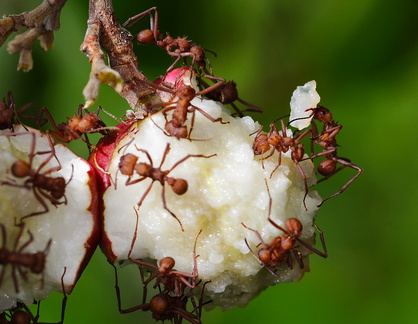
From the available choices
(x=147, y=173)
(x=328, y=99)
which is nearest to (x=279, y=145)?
(x=147, y=173)

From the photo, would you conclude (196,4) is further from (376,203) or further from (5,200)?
(5,200)

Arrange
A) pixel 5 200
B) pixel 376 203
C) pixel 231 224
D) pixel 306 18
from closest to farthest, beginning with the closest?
1. pixel 5 200
2. pixel 231 224
3. pixel 376 203
4. pixel 306 18

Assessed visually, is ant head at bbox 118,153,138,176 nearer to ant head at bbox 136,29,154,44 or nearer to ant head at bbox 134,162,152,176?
ant head at bbox 134,162,152,176

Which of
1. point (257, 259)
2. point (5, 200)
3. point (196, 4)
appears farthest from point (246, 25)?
point (5, 200)

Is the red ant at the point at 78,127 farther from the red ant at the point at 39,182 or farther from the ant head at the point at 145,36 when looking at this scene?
the ant head at the point at 145,36

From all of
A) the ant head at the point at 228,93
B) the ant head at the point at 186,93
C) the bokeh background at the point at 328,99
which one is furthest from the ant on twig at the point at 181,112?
the bokeh background at the point at 328,99

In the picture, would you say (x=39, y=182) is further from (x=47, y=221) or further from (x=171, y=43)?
(x=171, y=43)
